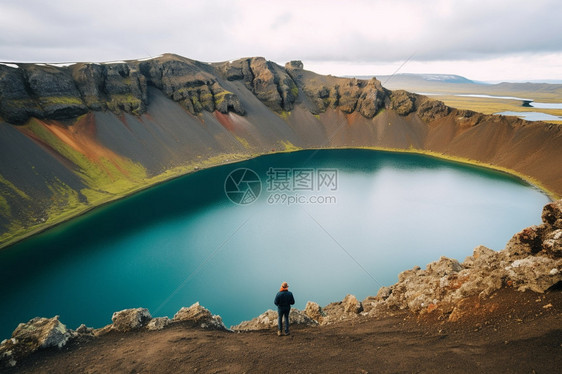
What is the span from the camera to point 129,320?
12523 mm

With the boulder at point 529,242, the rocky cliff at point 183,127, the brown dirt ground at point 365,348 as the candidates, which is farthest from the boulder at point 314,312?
the rocky cliff at point 183,127

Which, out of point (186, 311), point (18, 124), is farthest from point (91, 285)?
point (18, 124)

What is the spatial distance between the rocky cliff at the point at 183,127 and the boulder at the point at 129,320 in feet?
98.3

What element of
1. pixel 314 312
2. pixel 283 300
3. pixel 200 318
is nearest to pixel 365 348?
pixel 283 300

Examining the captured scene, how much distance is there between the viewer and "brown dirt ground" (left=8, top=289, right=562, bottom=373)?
7527 mm

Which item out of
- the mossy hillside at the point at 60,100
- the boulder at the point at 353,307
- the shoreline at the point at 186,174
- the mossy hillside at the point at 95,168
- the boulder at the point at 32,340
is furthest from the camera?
the mossy hillside at the point at 60,100

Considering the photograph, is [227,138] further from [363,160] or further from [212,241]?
[212,241]

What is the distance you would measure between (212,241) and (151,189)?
2472cm

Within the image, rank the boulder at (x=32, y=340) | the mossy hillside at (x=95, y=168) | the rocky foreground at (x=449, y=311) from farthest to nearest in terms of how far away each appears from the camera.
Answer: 1. the mossy hillside at (x=95, y=168)
2. the boulder at (x=32, y=340)
3. the rocky foreground at (x=449, y=311)

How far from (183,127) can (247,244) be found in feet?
166

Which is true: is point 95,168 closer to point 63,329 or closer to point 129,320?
point 129,320

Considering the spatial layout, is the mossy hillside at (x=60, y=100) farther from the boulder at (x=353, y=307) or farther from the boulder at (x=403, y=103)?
the boulder at (x=403, y=103)

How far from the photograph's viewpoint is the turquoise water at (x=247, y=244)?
23250mm

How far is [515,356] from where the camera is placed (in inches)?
284
